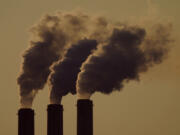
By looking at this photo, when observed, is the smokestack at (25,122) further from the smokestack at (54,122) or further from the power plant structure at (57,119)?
the smokestack at (54,122)

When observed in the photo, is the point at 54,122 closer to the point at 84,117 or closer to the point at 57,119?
the point at 57,119

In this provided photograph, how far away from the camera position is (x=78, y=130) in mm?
81438

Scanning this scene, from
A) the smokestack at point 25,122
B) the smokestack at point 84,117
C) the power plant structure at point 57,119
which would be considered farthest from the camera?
the smokestack at point 25,122

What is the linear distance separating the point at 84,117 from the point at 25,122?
535 cm

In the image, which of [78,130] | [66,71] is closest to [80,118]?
[78,130]

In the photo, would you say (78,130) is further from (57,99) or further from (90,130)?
(57,99)

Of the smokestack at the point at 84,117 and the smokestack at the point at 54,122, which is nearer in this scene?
the smokestack at the point at 84,117

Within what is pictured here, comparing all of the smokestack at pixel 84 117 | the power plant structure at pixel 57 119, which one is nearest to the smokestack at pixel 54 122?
the power plant structure at pixel 57 119

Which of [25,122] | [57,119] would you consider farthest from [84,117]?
[25,122]

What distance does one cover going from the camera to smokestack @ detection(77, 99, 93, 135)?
81.0 metres

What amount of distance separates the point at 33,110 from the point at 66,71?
4382 millimetres

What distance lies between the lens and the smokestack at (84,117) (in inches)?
3189

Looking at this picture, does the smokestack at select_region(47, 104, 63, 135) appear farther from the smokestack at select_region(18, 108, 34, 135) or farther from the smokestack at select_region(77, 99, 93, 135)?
the smokestack at select_region(77, 99, 93, 135)

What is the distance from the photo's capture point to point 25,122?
84000mm
